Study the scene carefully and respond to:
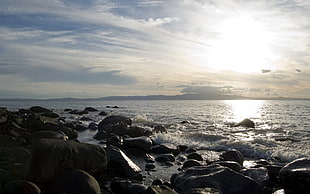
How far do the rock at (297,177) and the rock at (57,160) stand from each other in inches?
190

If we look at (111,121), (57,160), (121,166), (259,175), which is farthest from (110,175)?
(111,121)

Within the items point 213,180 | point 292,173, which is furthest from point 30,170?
point 292,173

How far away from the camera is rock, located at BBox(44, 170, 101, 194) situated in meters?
5.40

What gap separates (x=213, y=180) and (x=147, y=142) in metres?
6.39

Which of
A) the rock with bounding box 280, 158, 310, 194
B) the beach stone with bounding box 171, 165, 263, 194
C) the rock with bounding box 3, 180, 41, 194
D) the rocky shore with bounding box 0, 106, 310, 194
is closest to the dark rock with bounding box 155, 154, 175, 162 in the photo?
the rocky shore with bounding box 0, 106, 310, 194

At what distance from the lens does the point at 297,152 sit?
12297mm

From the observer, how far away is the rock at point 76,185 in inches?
213

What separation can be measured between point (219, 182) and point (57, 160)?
12.8 ft

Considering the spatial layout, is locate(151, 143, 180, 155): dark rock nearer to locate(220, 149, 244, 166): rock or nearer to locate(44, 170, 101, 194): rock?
locate(220, 149, 244, 166): rock

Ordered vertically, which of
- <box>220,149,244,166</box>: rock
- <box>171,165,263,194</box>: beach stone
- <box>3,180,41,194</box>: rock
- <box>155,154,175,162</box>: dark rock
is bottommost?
<box>155,154,175,162</box>: dark rock

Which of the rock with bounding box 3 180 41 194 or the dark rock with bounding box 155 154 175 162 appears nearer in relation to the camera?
the rock with bounding box 3 180 41 194

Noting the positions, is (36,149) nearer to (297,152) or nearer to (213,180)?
(213,180)

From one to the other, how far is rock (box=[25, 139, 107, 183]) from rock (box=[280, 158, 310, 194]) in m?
4.84

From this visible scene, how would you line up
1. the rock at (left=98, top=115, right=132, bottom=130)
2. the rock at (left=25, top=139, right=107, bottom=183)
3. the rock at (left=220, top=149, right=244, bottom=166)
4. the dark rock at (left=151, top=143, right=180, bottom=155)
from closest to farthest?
the rock at (left=25, top=139, right=107, bottom=183) < the rock at (left=220, top=149, right=244, bottom=166) < the dark rock at (left=151, top=143, right=180, bottom=155) < the rock at (left=98, top=115, right=132, bottom=130)
